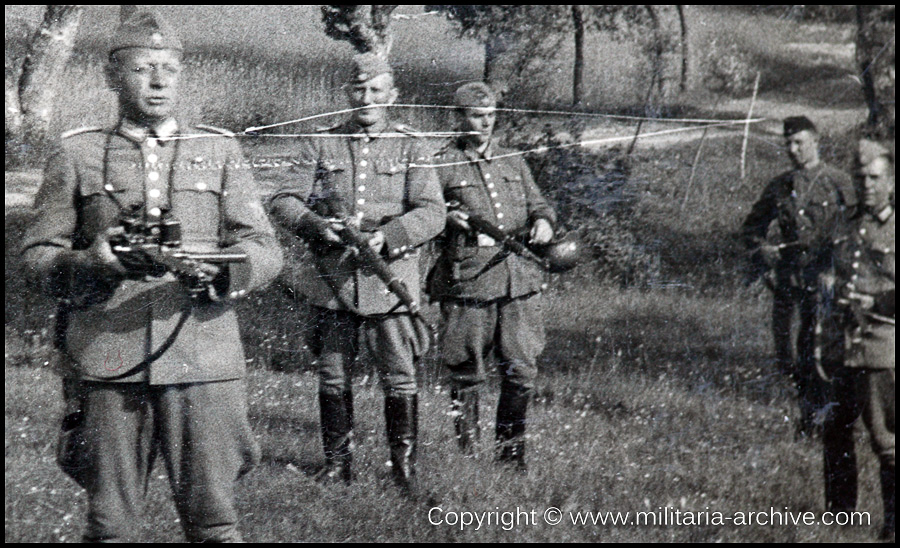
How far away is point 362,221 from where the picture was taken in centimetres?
309

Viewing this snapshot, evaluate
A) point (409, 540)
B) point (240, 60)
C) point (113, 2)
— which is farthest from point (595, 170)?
point (113, 2)

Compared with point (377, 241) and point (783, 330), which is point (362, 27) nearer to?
point (377, 241)

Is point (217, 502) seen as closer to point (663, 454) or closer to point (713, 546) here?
point (663, 454)

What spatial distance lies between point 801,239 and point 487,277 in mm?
1339

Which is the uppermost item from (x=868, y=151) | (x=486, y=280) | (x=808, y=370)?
(x=868, y=151)

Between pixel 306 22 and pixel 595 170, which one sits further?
pixel 595 170

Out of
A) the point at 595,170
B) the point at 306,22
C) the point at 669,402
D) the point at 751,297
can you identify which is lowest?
the point at 669,402

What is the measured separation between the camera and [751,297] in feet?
11.3

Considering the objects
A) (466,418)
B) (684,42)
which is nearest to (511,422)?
(466,418)

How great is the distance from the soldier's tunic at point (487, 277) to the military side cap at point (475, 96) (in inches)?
6.1

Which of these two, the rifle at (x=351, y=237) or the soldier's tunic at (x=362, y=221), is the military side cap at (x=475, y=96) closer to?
the soldier's tunic at (x=362, y=221)

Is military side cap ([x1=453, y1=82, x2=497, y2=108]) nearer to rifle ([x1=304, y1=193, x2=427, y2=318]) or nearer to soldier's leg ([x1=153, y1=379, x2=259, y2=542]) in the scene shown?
rifle ([x1=304, y1=193, x2=427, y2=318])

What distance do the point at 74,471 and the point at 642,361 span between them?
217 cm

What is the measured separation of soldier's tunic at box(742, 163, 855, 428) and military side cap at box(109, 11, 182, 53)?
2317 millimetres
